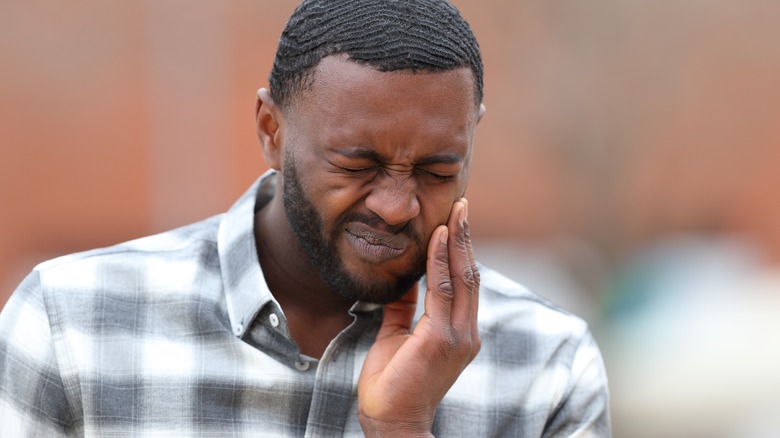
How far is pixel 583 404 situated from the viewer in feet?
10.1

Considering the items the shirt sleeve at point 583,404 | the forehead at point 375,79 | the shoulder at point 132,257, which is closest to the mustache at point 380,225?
the forehead at point 375,79

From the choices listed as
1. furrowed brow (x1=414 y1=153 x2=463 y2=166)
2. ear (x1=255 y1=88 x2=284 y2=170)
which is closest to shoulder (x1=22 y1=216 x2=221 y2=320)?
ear (x1=255 y1=88 x2=284 y2=170)

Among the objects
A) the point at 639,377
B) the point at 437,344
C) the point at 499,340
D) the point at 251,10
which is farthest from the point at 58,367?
the point at 251,10

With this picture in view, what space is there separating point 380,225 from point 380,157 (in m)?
0.16

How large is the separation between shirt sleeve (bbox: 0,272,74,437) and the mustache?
2.50ft

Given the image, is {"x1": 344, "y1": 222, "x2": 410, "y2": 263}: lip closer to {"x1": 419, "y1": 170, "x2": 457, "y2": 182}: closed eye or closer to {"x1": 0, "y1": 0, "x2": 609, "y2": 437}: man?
{"x1": 0, "y1": 0, "x2": 609, "y2": 437}: man

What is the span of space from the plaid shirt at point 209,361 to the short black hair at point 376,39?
473 mm

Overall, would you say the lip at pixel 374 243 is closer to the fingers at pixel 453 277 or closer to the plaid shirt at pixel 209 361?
the fingers at pixel 453 277

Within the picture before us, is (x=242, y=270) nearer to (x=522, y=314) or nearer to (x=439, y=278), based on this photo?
(x=439, y=278)

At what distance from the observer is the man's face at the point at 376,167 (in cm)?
264

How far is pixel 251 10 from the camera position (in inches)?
429

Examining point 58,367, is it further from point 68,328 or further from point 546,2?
point 546,2

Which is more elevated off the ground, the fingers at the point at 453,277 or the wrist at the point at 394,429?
the fingers at the point at 453,277

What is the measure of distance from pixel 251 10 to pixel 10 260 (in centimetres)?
341
